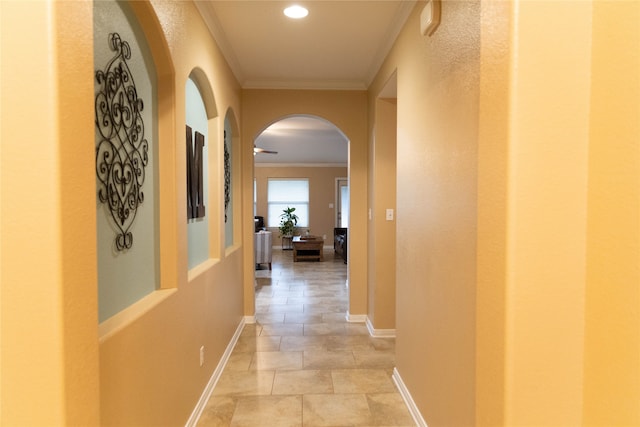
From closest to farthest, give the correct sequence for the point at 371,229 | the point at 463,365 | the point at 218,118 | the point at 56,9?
the point at 56,9 < the point at 463,365 < the point at 218,118 < the point at 371,229

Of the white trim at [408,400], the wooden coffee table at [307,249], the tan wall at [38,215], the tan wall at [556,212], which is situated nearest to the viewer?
the tan wall at [38,215]

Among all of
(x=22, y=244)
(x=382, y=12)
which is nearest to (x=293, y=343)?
(x=382, y=12)

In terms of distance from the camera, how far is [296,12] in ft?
8.75

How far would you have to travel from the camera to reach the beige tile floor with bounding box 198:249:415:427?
253cm

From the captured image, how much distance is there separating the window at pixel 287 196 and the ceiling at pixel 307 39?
732 centimetres

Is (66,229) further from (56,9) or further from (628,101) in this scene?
(628,101)

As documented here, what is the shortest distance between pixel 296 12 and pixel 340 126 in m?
1.80

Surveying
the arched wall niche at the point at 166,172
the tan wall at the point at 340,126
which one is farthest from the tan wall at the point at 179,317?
the tan wall at the point at 340,126

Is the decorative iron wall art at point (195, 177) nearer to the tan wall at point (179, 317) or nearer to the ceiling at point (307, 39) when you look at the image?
the tan wall at point (179, 317)

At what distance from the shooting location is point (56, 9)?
0.95 metres

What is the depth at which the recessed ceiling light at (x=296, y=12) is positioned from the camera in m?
2.61

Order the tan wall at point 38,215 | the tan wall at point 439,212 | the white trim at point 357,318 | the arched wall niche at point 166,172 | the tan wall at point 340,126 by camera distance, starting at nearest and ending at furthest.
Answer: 1. the tan wall at point 38,215
2. the tan wall at point 439,212
3. the arched wall niche at point 166,172
4. the tan wall at point 340,126
5. the white trim at point 357,318

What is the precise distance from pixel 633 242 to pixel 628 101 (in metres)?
0.34

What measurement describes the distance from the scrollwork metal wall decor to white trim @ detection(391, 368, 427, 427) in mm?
1865
